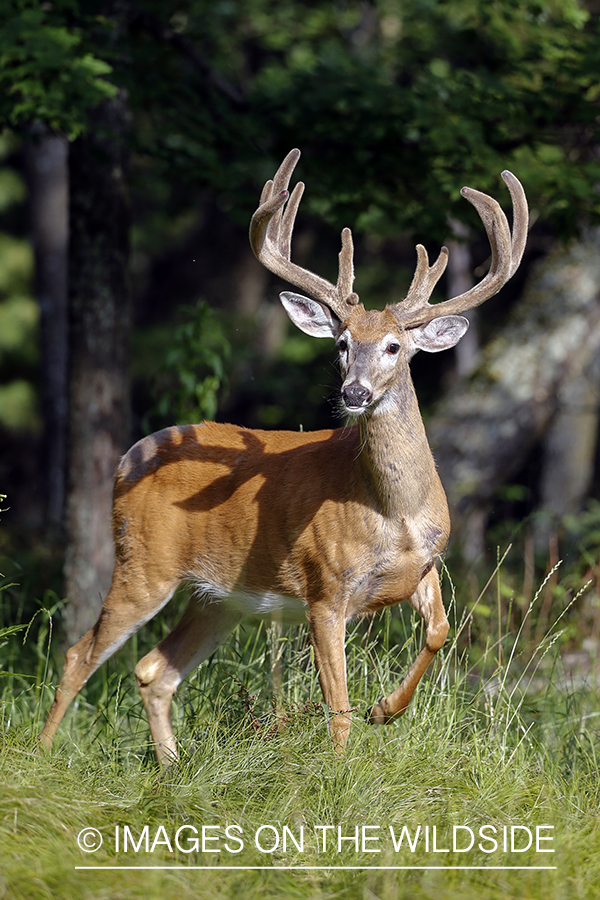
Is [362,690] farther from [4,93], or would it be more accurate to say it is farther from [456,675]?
[4,93]

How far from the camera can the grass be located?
3.06 meters

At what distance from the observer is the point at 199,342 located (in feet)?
20.7

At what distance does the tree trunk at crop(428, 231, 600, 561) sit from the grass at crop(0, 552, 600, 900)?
12.6 feet

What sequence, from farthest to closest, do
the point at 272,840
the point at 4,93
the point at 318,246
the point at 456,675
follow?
the point at 318,246 < the point at 4,93 < the point at 456,675 < the point at 272,840

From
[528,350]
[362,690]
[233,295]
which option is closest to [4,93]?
[362,690]

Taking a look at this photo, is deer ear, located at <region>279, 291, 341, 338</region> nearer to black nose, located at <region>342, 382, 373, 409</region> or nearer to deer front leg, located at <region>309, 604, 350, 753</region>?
black nose, located at <region>342, 382, 373, 409</region>

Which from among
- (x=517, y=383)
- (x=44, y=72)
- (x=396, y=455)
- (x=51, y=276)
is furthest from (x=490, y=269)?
(x=51, y=276)

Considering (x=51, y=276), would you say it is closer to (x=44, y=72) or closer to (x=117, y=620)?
(x=44, y=72)

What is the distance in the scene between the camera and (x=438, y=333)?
14.1 ft

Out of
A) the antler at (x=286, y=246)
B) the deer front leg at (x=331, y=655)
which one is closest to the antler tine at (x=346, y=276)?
the antler at (x=286, y=246)

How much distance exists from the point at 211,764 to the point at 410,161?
3.88 m

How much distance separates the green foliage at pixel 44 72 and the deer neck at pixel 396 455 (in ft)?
7.34

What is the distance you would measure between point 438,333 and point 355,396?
2.21 ft

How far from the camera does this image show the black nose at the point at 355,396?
3797 millimetres
